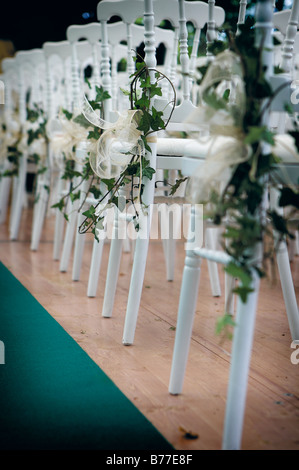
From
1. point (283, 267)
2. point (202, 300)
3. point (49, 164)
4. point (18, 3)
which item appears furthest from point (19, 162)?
point (18, 3)

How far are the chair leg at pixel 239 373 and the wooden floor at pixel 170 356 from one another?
0.04 meters

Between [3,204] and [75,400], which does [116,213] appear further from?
[3,204]

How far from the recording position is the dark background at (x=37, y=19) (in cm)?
654

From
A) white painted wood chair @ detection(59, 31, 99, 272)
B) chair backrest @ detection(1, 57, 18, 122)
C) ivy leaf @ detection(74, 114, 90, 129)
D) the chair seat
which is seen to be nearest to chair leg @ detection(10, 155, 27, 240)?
chair backrest @ detection(1, 57, 18, 122)

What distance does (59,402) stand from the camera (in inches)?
49.1

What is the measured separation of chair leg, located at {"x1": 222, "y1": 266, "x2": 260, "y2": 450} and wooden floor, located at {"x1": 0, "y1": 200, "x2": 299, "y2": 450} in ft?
0.14

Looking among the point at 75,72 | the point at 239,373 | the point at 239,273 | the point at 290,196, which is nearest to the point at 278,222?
the point at 290,196

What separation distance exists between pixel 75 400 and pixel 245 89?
0.73m

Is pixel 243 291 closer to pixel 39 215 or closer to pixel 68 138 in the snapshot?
pixel 68 138

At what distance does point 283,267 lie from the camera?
5.30 feet

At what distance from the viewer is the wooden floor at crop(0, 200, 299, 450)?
118 cm

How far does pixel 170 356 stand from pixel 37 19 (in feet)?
19.5

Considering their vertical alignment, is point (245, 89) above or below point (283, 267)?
above

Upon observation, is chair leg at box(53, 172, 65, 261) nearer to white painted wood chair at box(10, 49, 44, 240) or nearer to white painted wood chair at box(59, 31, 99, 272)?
white painted wood chair at box(59, 31, 99, 272)
